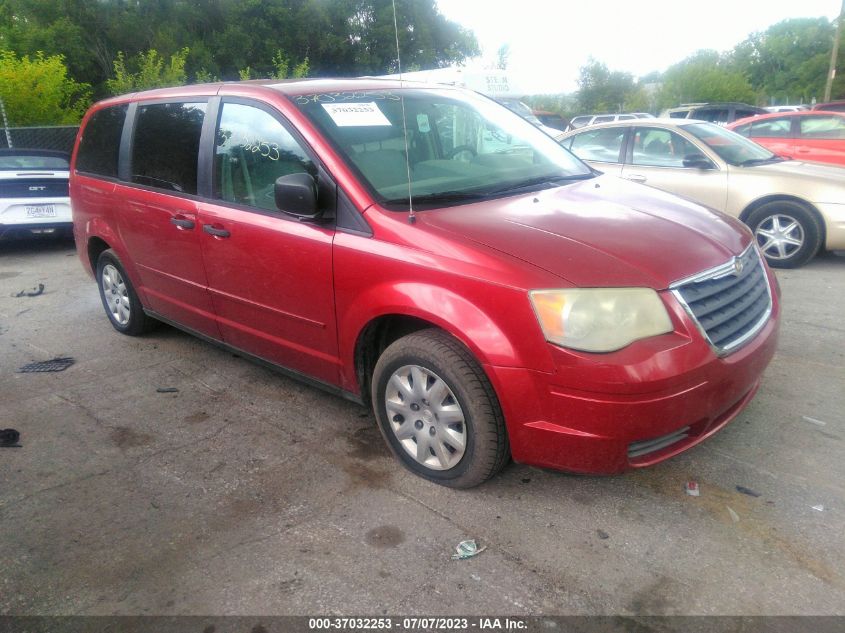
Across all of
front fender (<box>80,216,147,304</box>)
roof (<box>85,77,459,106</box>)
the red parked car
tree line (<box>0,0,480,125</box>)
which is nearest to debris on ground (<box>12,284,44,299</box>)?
front fender (<box>80,216,147,304</box>)

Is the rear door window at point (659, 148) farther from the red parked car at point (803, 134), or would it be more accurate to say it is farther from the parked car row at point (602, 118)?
the parked car row at point (602, 118)

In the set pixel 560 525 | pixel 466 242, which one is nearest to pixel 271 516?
pixel 560 525

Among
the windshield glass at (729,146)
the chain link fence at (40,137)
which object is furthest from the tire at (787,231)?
the chain link fence at (40,137)

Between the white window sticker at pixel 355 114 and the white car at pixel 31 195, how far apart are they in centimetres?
650

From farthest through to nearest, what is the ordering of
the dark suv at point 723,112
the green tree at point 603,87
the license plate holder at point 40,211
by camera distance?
the green tree at point 603,87
the dark suv at point 723,112
the license plate holder at point 40,211

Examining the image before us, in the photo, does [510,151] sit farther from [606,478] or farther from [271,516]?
[271,516]

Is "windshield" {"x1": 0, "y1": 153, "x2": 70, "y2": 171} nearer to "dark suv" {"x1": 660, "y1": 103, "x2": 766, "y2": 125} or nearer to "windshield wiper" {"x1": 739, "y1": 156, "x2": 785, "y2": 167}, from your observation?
"windshield wiper" {"x1": 739, "y1": 156, "x2": 785, "y2": 167}

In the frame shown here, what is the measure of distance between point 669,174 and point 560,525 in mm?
5401

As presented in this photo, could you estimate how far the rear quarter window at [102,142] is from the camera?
473 cm

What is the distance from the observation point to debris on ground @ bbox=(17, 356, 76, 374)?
15.1 feet

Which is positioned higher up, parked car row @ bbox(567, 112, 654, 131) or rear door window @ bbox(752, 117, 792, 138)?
parked car row @ bbox(567, 112, 654, 131)

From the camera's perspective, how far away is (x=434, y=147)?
3.56 m

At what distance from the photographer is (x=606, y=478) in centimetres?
308

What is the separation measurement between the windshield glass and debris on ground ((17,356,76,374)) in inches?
248
